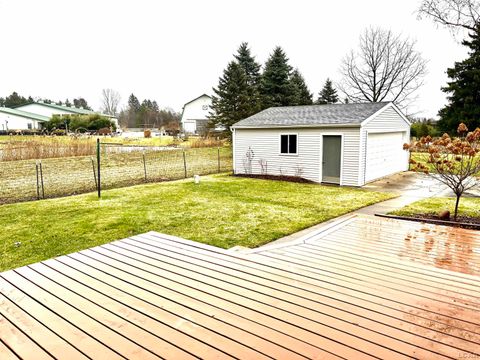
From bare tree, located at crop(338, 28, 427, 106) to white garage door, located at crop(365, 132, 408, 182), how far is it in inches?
576


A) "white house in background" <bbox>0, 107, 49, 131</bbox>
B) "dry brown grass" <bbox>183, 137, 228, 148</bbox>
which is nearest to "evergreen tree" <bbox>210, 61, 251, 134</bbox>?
"dry brown grass" <bbox>183, 137, 228, 148</bbox>

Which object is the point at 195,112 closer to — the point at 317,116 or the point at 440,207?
the point at 317,116

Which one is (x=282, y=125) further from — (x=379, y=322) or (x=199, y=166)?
(x=379, y=322)

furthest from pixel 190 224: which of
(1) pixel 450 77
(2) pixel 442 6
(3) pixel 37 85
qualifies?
(3) pixel 37 85

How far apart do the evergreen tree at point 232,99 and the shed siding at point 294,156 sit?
886 cm

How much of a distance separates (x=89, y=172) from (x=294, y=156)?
850 cm

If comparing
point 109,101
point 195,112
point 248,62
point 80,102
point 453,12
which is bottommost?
point 195,112

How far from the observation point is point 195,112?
4319 centimetres

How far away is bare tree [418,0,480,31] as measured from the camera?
56.5 ft

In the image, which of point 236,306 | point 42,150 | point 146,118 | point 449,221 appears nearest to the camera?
point 236,306

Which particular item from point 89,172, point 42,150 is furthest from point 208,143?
point 42,150

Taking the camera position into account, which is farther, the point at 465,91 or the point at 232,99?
the point at 465,91

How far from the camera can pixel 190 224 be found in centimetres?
646

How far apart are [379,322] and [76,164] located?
1560 cm
